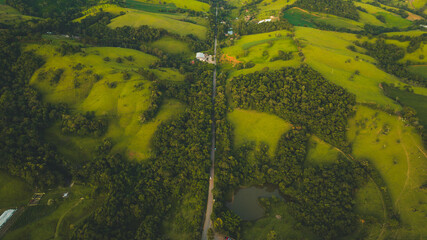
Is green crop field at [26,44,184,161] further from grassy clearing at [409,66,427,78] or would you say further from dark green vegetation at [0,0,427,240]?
grassy clearing at [409,66,427,78]

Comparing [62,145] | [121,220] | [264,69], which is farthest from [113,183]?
[264,69]

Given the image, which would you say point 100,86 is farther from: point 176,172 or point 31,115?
point 176,172

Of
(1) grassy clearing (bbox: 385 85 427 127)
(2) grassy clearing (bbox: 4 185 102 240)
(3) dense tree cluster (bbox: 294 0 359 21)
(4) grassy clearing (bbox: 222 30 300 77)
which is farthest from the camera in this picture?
(3) dense tree cluster (bbox: 294 0 359 21)

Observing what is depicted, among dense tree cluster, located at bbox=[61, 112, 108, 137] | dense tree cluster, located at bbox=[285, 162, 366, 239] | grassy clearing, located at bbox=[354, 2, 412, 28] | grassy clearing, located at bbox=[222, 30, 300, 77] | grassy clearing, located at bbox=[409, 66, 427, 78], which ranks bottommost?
dense tree cluster, located at bbox=[285, 162, 366, 239]

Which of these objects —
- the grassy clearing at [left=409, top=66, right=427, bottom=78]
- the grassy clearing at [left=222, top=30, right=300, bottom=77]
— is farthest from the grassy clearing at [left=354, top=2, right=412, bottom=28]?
the grassy clearing at [left=222, top=30, right=300, bottom=77]

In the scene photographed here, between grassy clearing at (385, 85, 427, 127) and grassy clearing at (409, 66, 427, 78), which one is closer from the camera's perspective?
grassy clearing at (385, 85, 427, 127)

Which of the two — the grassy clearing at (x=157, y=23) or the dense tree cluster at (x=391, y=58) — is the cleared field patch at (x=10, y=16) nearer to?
the grassy clearing at (x=157, y=23)
